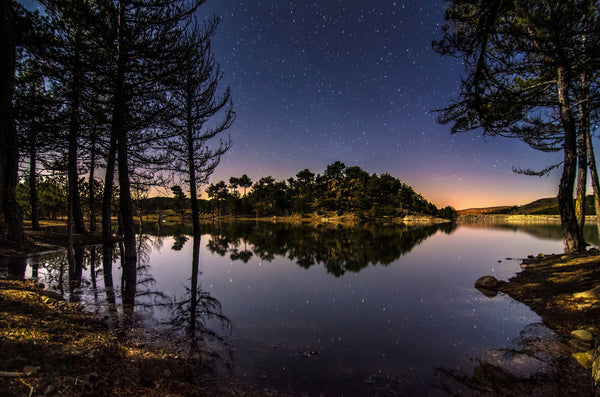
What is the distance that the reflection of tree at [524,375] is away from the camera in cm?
390

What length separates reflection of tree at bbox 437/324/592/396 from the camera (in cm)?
390

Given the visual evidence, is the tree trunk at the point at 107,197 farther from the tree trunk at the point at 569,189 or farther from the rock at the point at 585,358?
the tree trunk at the point at 569,189

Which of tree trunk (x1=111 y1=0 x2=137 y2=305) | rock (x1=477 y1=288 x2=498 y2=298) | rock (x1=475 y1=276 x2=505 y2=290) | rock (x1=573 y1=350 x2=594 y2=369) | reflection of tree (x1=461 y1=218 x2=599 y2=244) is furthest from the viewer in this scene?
reflection of tree (x1=461 y1=218 x2=599 y2=244)

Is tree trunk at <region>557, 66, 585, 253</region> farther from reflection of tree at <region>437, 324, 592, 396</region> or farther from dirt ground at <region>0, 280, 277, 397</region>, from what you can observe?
dirt ground at <region>0, 280, 277, 397</region>

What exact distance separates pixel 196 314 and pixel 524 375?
6.73 metres

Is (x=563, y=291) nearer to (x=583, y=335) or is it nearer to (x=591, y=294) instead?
(x=591, y=294)

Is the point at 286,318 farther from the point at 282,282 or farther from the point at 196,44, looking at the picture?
the point at 196,44

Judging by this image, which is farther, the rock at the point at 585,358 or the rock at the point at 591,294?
the rock at the point at 591,294

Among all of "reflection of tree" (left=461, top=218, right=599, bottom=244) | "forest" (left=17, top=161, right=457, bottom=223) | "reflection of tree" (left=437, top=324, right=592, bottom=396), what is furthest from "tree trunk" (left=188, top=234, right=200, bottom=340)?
"forest" (left=17, top=161, right=457, bottom=223)

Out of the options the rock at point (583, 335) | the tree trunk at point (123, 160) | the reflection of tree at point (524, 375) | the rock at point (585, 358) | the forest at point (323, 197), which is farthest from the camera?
the forest at point (323, 197)

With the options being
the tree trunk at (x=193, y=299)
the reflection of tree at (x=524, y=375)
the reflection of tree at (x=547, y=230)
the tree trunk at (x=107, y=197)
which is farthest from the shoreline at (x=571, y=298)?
the reflection of tree at (x=547, y=230)

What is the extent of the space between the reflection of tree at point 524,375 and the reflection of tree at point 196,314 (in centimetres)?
442

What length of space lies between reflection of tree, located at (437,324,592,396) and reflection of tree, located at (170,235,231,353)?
4416mm

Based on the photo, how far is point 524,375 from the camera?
430cm
